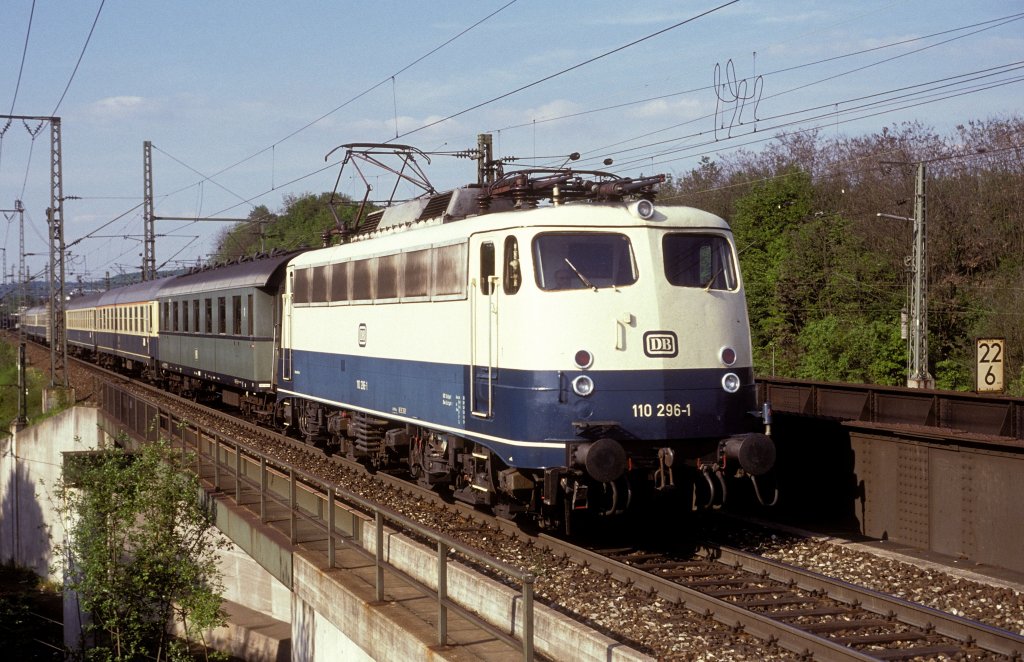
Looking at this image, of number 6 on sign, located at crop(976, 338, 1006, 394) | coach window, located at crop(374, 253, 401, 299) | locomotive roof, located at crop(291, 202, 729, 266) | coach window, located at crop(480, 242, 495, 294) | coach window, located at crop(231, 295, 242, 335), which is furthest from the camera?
coach window, located at crop(231, 295, 242, 335)

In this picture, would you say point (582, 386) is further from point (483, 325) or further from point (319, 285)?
point (319, 285)

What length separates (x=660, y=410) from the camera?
11.0 metres

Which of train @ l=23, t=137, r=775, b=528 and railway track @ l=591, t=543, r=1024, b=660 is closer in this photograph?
railway track @ l=591, t=543, r=1024, b=660

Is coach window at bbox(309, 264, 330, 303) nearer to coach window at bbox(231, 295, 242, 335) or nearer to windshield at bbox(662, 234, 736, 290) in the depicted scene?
coach window at bbox(231, 295, 242, 335)

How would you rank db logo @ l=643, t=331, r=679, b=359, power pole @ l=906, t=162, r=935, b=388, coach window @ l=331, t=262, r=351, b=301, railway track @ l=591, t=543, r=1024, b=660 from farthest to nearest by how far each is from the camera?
power pole @ l=906, t=162, r=935, b=388, coach window @ l=331, t=262, r=351, b=301, db logo @ l=643, t=331, r=679, b=359, railway track @ l=591, t=543, r=1024, b=660

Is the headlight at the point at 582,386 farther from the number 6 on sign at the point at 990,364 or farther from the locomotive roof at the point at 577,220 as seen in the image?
the number 6 on sign at the point at 990,364

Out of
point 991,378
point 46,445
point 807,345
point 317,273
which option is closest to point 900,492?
point 991,378

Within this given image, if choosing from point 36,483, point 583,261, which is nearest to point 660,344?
point 583,261

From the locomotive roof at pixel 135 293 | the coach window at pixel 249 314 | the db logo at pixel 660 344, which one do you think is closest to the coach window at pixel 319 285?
the coach window at pixel 249 314

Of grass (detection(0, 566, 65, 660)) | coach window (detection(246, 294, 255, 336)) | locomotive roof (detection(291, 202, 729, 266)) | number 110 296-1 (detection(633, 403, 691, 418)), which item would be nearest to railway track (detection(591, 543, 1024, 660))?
number 110 296-1 (detection(633, 403, 691, 418))

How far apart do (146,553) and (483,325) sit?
27.6 feet

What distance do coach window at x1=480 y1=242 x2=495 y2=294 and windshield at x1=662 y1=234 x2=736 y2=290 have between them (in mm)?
1865

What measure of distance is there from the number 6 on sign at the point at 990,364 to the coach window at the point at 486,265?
31.8 feet

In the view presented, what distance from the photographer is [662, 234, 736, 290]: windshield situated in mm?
11438
